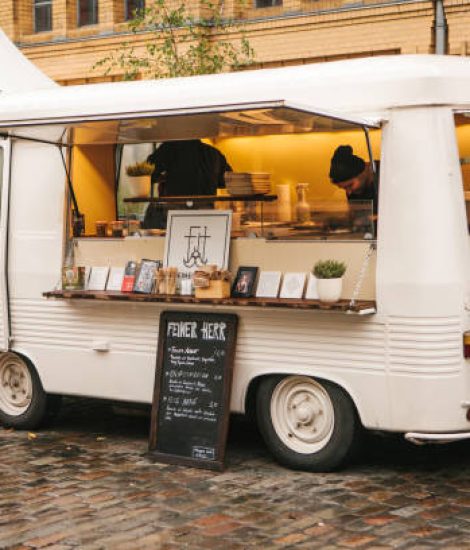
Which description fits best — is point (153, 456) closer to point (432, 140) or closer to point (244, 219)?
point (244, 219)

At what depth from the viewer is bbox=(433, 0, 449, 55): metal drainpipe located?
16531 mm

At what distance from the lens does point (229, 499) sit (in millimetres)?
7648

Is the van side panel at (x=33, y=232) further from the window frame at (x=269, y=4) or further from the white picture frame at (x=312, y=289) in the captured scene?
the window frame at (x=269, y=4)

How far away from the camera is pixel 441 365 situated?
7.75 m

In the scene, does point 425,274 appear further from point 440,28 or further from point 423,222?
point 440,28

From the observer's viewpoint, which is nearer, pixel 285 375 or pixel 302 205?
pixel 285 375

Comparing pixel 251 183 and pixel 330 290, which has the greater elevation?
pixel 251 183

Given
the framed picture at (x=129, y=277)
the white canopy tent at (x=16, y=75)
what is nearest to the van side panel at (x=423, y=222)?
the framed picture at (x=129, y=277)

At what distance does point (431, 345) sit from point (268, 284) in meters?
1.29

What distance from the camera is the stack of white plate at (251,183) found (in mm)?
9055

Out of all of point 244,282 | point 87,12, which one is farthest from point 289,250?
point 87,12

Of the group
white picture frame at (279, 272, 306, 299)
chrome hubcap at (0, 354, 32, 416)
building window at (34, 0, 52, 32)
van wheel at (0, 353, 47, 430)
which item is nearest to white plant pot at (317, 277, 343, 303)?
white picture frame at (279, 272, 306, 299)

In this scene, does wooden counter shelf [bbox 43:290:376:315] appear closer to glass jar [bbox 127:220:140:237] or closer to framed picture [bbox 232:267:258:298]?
framed picture [bbox 232:267:258:298]

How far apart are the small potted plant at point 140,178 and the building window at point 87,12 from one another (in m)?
11.7
